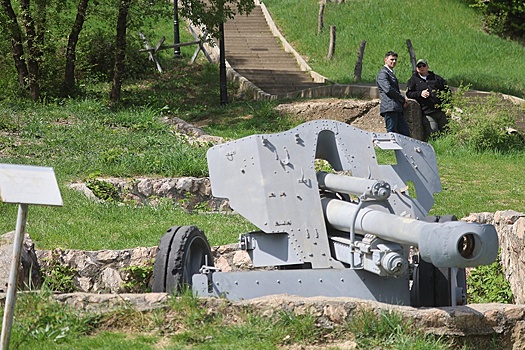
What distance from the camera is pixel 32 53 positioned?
2270cm

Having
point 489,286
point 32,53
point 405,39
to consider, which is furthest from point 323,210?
point 405,39

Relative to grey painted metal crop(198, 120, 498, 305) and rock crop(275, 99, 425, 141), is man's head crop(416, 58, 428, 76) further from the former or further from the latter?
grey painted metal crop(198, 120, 498, 305)

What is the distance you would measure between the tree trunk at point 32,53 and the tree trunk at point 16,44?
0.14 metres

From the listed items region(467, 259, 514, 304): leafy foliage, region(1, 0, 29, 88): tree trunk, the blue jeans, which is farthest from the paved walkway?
region(467, 259, 514, 304): leafy foliage

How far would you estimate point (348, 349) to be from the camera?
21.1 ft

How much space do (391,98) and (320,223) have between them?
331 inches

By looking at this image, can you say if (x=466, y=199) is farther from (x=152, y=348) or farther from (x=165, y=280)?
(x=152, y=348)

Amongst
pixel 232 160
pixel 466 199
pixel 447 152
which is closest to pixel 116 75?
pixel 447 152

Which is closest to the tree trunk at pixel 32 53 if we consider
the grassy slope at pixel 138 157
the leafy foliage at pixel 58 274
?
the grassy slope at pixel 138 157

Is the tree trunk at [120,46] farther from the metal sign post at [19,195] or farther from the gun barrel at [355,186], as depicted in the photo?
the metal sign post at [19,195]

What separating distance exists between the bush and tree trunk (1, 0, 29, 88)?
967 cm

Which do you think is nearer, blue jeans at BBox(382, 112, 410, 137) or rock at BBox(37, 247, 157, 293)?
rock at BBox(37, 247, 157, 293)

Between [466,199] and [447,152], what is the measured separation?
4.15 meters

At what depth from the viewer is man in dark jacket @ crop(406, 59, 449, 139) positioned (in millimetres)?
18141
